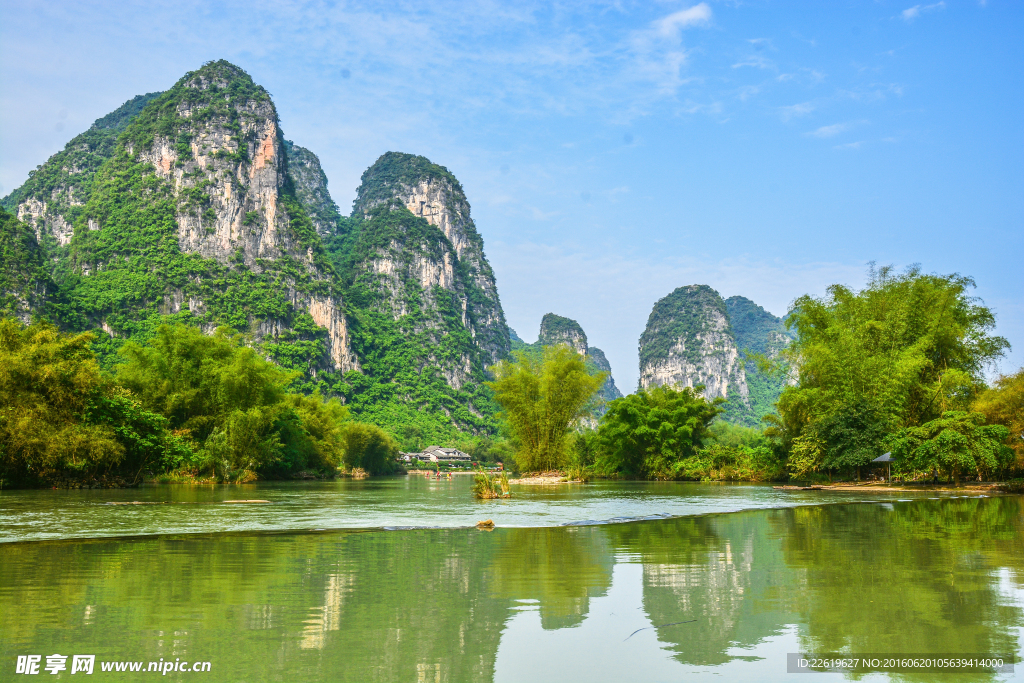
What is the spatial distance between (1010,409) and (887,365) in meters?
4.09

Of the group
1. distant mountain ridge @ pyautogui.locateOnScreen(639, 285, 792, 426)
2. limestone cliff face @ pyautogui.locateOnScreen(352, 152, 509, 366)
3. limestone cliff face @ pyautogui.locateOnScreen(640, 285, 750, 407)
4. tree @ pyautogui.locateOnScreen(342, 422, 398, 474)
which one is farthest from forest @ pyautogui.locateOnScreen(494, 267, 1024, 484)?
limestone cliff face @ pyautogui.locateOnScreen(640, 285, 750, 407)

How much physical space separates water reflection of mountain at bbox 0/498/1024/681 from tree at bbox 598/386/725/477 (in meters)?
28.6

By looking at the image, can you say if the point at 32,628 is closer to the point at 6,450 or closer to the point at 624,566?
the point at 624,566

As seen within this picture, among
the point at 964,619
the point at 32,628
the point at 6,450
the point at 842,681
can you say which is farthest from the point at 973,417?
the point at 6,450

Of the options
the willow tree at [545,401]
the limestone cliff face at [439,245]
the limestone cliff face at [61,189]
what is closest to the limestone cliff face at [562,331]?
the limestone cliff face at [439,245]

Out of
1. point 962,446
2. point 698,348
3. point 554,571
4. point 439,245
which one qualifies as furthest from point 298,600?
point 698,348

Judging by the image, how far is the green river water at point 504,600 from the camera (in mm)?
3557

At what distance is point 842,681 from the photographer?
3.28 meters

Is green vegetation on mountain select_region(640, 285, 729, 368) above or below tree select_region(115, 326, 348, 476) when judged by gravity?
above

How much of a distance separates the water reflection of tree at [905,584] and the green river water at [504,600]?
2 cm

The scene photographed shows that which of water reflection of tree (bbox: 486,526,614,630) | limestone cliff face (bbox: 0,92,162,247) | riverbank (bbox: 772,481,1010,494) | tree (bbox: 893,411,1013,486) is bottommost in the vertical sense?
riverbank (bbox: 772,481,1010,494)

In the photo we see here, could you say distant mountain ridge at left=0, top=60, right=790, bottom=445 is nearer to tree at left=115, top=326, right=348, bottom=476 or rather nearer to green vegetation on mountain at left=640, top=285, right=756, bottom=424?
tree at left=115, top=326, right=348, bottom=476

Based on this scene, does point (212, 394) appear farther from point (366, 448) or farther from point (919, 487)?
point (919, 487)

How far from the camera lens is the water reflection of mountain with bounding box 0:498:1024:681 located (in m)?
3.72
